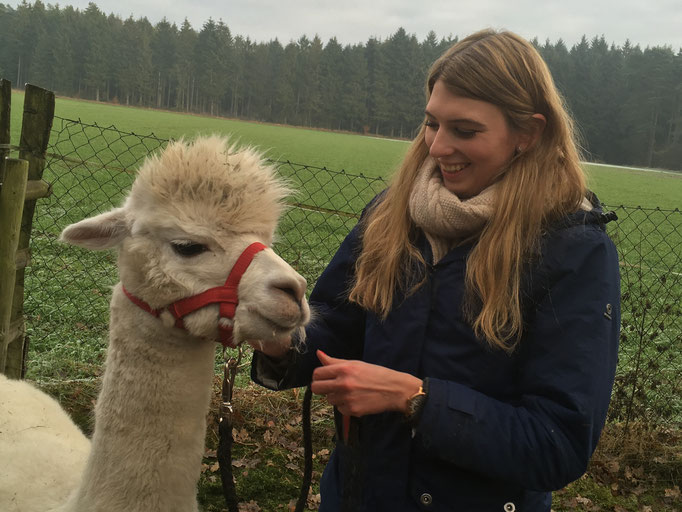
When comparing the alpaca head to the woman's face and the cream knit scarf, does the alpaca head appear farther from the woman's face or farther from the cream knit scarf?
the woman's face

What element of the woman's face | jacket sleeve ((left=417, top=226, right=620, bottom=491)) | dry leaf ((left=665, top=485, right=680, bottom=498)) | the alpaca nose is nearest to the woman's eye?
the woman's face

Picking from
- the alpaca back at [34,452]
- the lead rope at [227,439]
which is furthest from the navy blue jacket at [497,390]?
the alpaca back at [34,452]

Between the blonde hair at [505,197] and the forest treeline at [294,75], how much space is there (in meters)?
68.0

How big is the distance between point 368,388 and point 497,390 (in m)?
0.39

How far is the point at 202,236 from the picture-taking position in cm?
173

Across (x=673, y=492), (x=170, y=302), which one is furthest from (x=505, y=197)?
(x=673, y=492)

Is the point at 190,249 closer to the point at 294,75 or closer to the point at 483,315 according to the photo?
Result: the point at 483,315

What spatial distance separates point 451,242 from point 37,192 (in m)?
2.78

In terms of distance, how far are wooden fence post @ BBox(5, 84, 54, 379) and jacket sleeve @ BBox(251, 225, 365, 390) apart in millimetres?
2191

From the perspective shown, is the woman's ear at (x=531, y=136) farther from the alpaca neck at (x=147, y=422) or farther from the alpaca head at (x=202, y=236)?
the alpaca neck at (x=147, y=422)

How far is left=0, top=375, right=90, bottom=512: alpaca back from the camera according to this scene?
219cm

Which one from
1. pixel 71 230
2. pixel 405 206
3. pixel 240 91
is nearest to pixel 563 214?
pixel 405 206

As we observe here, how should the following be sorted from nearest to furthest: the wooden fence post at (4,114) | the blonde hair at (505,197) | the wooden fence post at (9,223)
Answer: the blonde hair at (505,197)
the wooden fence post at (9,223)
the wooden fence post at (4,114)

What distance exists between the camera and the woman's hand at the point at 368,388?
1401 millimetres
